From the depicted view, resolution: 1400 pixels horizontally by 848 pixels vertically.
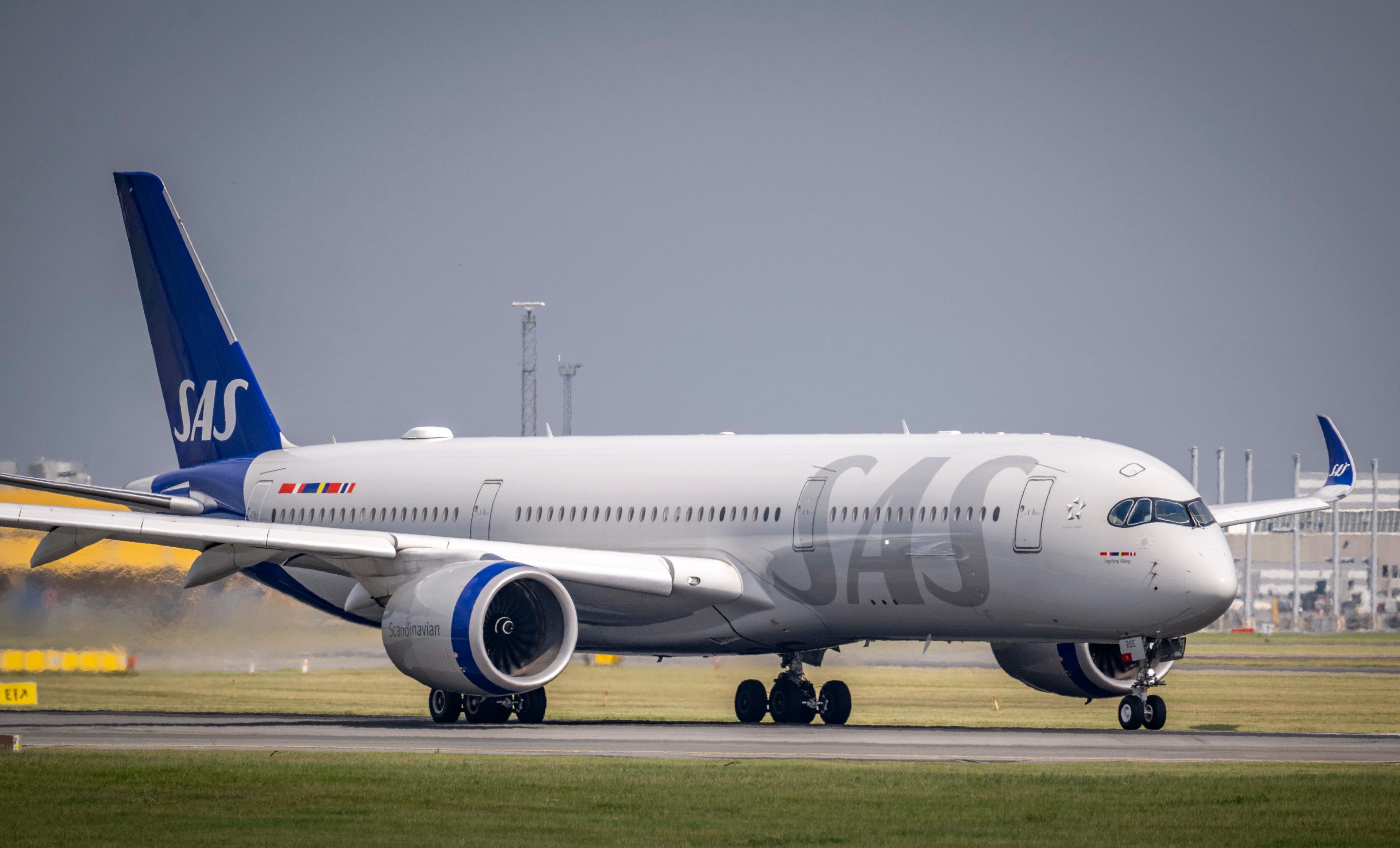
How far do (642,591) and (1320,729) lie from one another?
11965mm

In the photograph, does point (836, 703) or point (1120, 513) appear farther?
point (836, 703)

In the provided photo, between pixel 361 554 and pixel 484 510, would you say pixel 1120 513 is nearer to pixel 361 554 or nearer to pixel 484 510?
pixel 361 554

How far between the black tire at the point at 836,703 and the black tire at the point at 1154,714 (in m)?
6.18

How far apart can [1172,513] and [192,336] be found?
21.1 meters

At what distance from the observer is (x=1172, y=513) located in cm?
2894

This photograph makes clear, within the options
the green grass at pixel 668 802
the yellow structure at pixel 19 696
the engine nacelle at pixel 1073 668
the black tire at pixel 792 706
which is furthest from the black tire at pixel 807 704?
the yellow structure at pixel 19 696

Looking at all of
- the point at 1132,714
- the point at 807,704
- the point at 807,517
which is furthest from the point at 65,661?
the point at 1132,714

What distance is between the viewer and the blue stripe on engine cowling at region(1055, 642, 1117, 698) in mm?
32000

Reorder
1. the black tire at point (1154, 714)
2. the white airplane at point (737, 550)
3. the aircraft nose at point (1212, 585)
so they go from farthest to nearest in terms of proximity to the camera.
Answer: the black tire at point (1154, 714)
the white airplane at point (737, 550)
the aircraft nose at point (1212, 585)

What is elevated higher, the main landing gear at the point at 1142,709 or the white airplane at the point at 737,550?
the white airplane at the point at 737,550

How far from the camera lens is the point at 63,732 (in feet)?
95.7

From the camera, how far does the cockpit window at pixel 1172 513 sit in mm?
28844

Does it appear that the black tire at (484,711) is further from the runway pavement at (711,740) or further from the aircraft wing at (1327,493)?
the aircraft wing at (1327,493)

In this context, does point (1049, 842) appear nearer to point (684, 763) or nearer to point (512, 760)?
point (684, 763)
